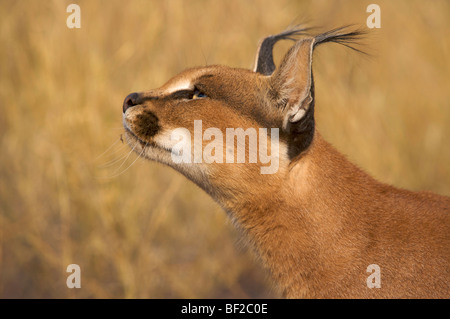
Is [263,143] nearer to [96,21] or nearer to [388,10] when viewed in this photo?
Result: [96,21]

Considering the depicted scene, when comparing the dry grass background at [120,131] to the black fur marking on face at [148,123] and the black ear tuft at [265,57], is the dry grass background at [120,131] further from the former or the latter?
the black fur marking on face at [148,123]

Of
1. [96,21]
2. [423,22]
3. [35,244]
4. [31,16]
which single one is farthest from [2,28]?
[423,22]

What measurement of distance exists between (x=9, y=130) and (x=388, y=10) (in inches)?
203

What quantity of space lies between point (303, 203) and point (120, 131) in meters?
3.27

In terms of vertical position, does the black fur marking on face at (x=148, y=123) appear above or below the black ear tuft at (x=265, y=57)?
below

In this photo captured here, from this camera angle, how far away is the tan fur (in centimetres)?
366

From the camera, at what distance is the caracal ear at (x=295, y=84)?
3568 mm

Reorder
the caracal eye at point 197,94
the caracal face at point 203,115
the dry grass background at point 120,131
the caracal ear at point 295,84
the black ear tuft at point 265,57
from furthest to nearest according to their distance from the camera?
the dry grass background at point 120,131, the black ear tuft at point 265,57, the caracal eye at point 197,94, the caracal face at point 203,115, the caracal ear at point 295,84

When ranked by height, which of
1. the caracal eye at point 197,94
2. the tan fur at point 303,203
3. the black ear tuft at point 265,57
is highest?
the black ear tuft at point 265,57

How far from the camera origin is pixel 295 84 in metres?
3.71

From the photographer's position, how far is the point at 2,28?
7.10 m

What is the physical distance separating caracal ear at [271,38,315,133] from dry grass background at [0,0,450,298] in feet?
7.41

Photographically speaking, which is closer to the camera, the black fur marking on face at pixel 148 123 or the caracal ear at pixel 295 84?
the caracal ear at pixel 295 84

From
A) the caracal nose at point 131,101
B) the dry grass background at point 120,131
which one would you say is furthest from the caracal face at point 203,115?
the dry grass background at point 120,131
